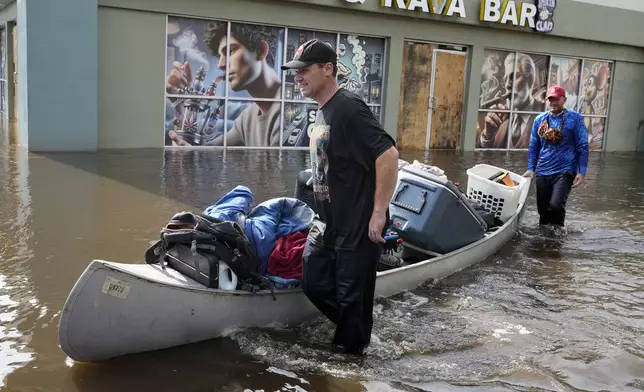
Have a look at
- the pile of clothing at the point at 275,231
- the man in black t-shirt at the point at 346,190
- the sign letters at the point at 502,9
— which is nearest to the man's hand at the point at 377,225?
the man in black t-shirt at the point at 346,190

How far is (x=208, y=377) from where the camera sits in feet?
12.2

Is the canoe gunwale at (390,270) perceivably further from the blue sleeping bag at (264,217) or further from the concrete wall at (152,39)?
the concrete wall at (152,39)

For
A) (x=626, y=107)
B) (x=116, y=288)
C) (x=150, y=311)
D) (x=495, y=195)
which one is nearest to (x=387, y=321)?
(x=150, y=311)

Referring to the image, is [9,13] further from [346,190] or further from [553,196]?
[346,190]

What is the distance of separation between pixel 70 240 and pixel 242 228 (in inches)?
110

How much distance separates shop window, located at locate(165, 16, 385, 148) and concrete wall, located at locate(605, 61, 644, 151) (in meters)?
9.20

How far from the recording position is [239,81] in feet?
47.5

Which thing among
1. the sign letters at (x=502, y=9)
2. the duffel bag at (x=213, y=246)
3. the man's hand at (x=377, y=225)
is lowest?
the duffel bag at (x=213, y=246)

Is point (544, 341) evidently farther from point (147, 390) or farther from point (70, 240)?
point (70, 240)

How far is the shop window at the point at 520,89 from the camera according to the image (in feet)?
58.7

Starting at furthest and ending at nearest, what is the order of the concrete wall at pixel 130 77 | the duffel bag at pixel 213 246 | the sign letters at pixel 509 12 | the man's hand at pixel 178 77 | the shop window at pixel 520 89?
the shop window at pixel 520 89
the sign letters at pixel 509 12
the man's hand at pixel 178 77
the concrete wall at pixel 130 77
the duffel bag at pixel 213 246

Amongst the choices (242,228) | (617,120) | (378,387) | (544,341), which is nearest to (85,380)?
(242,228)

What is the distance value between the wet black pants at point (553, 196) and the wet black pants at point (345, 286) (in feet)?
14.4

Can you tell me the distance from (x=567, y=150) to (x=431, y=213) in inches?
112
